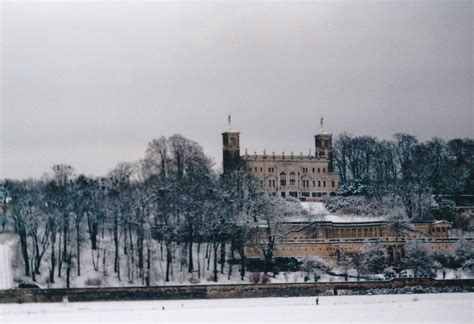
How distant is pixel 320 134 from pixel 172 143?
3.76 m

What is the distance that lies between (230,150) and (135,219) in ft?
12.0

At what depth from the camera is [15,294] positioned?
95.4ft

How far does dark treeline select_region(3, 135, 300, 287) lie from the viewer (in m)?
30.8

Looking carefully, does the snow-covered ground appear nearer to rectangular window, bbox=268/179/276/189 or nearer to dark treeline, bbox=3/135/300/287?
dark treeline, bbox=3/135/300/287

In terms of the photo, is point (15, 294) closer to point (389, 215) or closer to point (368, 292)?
point (368, 292)

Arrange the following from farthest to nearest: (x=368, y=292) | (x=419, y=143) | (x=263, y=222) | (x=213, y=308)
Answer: (x=419, y=143) → (x=263, y=222) → (x=368, y=292) → (x=213, y=308)

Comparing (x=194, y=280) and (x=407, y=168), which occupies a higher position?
(x=407, y=168)

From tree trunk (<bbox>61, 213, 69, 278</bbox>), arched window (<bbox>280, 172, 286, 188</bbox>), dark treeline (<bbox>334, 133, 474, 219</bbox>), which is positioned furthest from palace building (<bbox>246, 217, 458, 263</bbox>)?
tree trunk (<bbox>61, 213, 69, 278</bbox>)

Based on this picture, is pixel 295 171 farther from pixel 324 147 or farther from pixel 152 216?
pixel 152 216

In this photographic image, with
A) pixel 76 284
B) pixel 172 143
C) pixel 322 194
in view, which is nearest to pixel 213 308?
pixel 76 284

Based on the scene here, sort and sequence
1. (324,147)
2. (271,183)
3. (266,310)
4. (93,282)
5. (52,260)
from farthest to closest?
1. (271,183)
2. (324,147)
3. (52,260)
4. (93,282)
5. (266,310)

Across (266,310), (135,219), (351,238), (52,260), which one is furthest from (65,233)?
(351,238)

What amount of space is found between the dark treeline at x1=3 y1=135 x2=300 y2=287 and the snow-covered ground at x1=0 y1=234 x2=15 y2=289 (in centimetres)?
31

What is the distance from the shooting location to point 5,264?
98.8 ft
